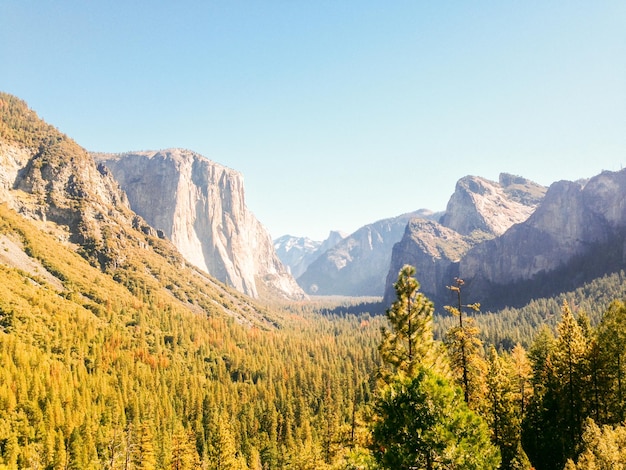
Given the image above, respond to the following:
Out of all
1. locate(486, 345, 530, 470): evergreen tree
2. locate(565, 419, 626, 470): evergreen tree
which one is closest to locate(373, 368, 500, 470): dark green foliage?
locate(565, 419, 626, 470): evergreen tree

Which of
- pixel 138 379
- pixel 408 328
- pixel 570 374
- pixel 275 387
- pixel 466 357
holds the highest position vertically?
pixel 408 328

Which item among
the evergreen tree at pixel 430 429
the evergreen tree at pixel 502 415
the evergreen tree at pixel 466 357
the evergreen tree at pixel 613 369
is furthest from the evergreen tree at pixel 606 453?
the evergreen tree at pixel 430 429

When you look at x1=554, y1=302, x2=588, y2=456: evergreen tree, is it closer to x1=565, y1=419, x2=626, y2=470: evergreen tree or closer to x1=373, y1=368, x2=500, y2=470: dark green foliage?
x1=565, y1=419, x2=626, y2=470: evergreen tree

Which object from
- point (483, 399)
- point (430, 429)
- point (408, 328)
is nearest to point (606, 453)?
point (483, 399)

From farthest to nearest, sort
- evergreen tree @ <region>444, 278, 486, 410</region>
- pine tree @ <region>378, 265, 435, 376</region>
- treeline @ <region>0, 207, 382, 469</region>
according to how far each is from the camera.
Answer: treeline @ <region>0, 207, 382, 469</region>
evergreen tree @ <region>444, 278, 486, 410</region>
pine tree @ <region>378, 265, 435, 376</region>

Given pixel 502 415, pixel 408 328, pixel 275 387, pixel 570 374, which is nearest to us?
pixel 408 328

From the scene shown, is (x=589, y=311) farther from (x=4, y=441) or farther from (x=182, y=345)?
(x=4, y=441)

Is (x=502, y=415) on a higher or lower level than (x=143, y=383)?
higher

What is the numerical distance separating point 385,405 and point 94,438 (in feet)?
291

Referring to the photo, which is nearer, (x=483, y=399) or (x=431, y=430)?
(x=431, y=430)

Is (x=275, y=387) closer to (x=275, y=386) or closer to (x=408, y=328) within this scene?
(x=275, y=386)

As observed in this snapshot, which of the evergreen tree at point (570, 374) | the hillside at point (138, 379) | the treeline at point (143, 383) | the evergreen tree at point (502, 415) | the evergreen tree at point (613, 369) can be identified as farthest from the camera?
the hillside at point (138, 379)

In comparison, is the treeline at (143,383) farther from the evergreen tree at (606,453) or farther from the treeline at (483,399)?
the evergreen tree at (606,453)

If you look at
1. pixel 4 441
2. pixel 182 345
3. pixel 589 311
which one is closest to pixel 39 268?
pixel 182 345
